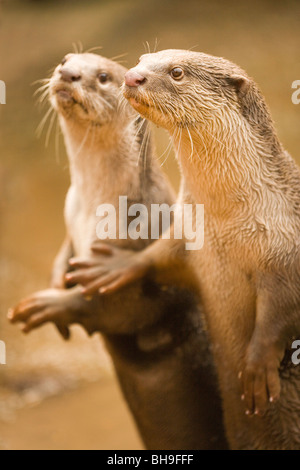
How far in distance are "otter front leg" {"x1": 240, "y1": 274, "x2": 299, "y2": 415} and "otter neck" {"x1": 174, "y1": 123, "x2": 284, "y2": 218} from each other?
0.23 m

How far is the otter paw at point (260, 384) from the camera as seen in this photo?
1775 millimetres

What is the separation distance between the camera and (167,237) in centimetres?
201

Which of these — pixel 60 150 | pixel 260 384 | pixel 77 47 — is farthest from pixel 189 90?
pixel 60 150

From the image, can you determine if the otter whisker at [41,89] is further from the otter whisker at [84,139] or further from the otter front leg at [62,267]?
the otter front leg at [62,267]

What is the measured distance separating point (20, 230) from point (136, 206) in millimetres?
2254

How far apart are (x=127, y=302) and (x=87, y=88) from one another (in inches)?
27.1

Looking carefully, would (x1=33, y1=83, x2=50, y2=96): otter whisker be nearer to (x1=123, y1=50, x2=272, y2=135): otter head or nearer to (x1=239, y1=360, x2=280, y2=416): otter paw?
(x1=123, y1=50, x2=272, y2=135): otter head

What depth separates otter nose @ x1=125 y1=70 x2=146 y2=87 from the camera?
5.20ft

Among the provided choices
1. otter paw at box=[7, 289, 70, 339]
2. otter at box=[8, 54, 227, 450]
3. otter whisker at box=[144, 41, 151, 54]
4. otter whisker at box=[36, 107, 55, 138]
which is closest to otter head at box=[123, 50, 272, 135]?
otter whisker at box=[144, 41, 151, 54]

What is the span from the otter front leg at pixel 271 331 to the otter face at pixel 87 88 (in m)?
0.71

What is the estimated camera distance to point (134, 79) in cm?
158

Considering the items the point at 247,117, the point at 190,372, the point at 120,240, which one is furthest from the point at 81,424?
the point at 247,117

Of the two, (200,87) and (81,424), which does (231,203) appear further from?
(81,424)

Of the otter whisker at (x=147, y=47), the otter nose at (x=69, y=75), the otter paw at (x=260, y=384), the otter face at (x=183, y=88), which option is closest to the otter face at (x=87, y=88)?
the otter nose at (x=69, y=75)
